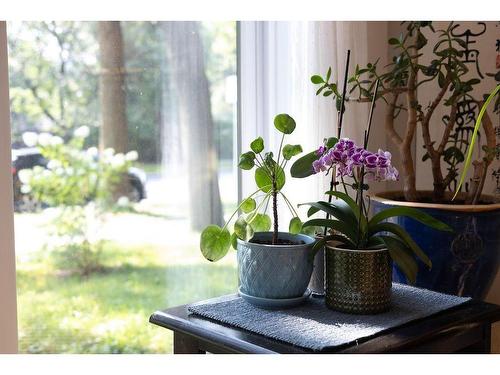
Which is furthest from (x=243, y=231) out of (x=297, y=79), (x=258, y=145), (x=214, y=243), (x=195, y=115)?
(x=195, y=115)

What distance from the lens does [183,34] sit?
2.01 metres

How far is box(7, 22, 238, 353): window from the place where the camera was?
A: 1.91m

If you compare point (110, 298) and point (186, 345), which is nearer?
point (186, 345)

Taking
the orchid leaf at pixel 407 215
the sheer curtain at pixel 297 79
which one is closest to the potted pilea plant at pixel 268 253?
the orchid leaf at pixel 407 215

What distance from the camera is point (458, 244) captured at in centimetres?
164

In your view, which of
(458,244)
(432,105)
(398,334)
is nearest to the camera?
(398,334)

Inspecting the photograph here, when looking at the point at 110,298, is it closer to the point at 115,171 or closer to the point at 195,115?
the point at 115,171

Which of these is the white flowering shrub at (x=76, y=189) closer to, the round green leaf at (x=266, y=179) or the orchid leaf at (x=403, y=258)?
the round green leaf at (x=266, y=179)

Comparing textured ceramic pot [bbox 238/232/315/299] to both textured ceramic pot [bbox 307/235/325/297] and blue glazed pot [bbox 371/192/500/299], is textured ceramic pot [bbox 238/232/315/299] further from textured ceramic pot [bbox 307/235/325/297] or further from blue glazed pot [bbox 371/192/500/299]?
blue glazed pot [bbox 371/192/500/299]

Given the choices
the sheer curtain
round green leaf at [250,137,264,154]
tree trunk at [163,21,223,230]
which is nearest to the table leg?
round green leaf at [250,137,264,154]

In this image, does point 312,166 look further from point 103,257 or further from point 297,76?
point 103,257

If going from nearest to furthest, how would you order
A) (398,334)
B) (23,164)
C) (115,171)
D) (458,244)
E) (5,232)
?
(398,334) → (5,232) → (458,244) → (23,164) → (115,171)

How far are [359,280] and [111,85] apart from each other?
3.38 ft

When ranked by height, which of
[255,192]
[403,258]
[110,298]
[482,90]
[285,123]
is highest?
[482,90]
